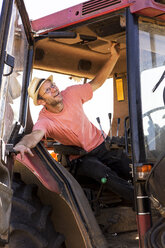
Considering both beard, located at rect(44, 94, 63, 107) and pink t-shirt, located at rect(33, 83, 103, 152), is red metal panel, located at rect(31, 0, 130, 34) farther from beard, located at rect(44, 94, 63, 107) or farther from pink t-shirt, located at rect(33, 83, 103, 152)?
pink t-shirt, located at rect(33, 83, 103, 152)

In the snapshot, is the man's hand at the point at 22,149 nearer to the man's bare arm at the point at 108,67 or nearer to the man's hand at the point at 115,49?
the man's bare arm at the point at 108,67

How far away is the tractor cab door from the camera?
2203mm

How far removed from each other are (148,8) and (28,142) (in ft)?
3.96

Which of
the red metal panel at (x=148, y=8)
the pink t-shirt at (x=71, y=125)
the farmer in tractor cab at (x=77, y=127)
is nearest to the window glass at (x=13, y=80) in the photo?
the farmer in tractor cab at (x=77, y=127)

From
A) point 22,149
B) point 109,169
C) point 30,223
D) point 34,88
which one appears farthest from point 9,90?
point 109,169

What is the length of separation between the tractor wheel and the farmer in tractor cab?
25.4 inches

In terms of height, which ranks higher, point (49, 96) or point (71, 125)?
point (49, 96)

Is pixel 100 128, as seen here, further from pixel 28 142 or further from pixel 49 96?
pixel 49 96

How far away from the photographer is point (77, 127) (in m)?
3.48

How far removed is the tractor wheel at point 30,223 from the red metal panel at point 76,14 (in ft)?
4.02

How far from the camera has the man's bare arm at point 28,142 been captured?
2691 millimetres

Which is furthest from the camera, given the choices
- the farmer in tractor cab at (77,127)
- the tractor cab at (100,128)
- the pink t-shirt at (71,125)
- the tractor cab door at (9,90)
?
the pink t-shirt at (71,125)

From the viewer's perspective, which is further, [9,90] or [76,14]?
[76,14]

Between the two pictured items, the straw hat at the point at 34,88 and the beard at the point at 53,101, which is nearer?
the straw hat at the point at 34,88
